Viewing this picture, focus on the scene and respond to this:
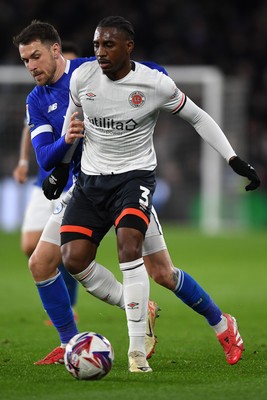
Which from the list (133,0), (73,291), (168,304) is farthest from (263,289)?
(133,0)

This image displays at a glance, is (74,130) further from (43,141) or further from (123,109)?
(43,141)

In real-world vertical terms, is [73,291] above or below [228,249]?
above

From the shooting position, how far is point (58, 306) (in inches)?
275

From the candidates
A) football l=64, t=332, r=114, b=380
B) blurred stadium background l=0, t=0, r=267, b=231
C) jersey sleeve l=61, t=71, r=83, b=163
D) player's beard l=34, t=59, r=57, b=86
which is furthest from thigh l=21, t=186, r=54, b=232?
blurred stadium background l=0, t=0, r=267, b=231

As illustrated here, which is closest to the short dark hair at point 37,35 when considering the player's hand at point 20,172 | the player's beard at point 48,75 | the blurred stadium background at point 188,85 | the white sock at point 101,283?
the player's beard at point 48,75

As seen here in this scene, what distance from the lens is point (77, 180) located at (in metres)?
6.75

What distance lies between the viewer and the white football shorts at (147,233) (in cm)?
679

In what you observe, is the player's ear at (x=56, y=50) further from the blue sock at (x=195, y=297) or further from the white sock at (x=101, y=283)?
the blue sock at (x=195, y=297)

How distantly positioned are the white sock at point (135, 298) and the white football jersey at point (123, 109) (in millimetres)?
667

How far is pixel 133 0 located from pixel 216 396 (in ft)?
68.7

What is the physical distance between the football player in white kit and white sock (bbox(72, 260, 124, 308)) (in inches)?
0.7

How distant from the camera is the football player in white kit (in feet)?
20.8

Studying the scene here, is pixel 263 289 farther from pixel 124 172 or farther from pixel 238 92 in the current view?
pixel 238 92

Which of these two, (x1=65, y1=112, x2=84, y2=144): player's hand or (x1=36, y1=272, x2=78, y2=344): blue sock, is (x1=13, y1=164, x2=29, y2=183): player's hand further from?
(x1=65, y1=112, x2=84, y2=144): player's hand
